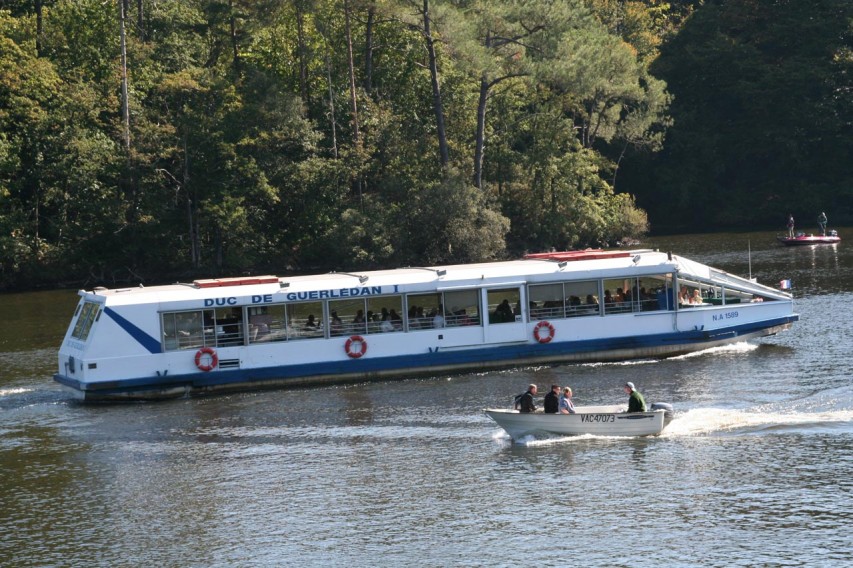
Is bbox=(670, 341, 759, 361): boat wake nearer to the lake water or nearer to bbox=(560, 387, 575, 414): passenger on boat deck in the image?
the lake water

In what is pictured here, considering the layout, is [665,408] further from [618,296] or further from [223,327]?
[223,327]

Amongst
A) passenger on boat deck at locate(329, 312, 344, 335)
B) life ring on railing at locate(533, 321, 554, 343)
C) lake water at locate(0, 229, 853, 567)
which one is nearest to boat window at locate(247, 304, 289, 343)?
passenger on boat deck at locate(329, 312, 344, 335)

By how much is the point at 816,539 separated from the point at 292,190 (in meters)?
62.6

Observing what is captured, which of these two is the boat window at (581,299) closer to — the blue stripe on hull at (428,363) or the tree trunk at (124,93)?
the blue stripe on hull at (428,363)

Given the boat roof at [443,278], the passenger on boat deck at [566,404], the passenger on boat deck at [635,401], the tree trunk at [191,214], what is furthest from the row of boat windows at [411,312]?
the tree trunk at [191,214]

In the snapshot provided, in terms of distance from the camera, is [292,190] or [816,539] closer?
[816,539]

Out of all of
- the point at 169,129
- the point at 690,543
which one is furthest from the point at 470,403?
the point at 169,129

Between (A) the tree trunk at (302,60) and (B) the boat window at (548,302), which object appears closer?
(B) the boat window at (548,302)

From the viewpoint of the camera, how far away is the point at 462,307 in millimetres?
43312

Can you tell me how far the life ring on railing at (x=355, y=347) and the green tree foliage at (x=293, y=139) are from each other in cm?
3644

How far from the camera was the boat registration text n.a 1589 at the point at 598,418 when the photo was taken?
33.2m

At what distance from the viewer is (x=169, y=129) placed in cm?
8150

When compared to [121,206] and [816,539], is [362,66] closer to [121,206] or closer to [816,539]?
[121,206]

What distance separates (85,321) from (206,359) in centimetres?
450
